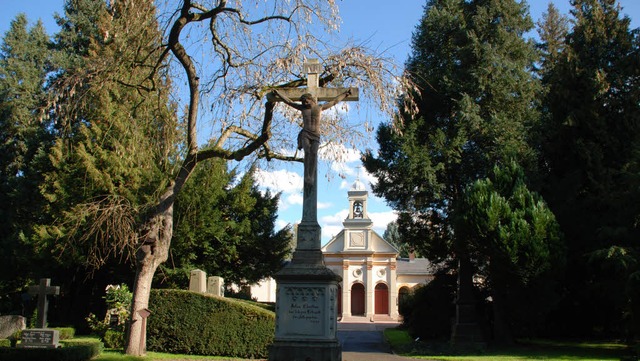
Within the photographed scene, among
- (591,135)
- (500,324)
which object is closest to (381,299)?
(500,324)

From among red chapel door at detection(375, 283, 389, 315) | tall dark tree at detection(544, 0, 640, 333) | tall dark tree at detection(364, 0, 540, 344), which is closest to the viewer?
tall dark tree at detection(544, 0, 640, 333)

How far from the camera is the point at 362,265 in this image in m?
48.4

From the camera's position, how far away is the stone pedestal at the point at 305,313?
26.4ft

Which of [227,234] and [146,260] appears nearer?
[146,260]

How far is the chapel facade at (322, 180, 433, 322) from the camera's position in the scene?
47625mm

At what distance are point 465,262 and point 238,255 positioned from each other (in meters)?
11.5

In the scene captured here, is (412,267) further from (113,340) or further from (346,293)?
(113,340)

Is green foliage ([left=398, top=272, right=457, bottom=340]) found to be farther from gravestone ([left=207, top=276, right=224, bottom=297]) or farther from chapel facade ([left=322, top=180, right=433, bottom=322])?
chapel facade ([left=322, top=180, right=433, bottom=322])

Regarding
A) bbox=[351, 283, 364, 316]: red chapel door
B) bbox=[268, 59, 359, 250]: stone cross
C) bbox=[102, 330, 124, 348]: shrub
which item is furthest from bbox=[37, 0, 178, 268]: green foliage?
bbox=[351, 283, 364, 316]: red chapel door

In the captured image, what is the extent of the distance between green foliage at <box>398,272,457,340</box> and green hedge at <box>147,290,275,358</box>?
414 inches

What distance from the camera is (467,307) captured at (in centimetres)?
2231

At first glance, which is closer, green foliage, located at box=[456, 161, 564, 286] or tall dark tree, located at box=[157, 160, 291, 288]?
green foliage, located at box=[456, 161, 564, 286]

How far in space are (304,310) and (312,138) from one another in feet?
9.10

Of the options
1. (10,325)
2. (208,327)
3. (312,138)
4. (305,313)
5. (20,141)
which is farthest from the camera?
(20,141)
